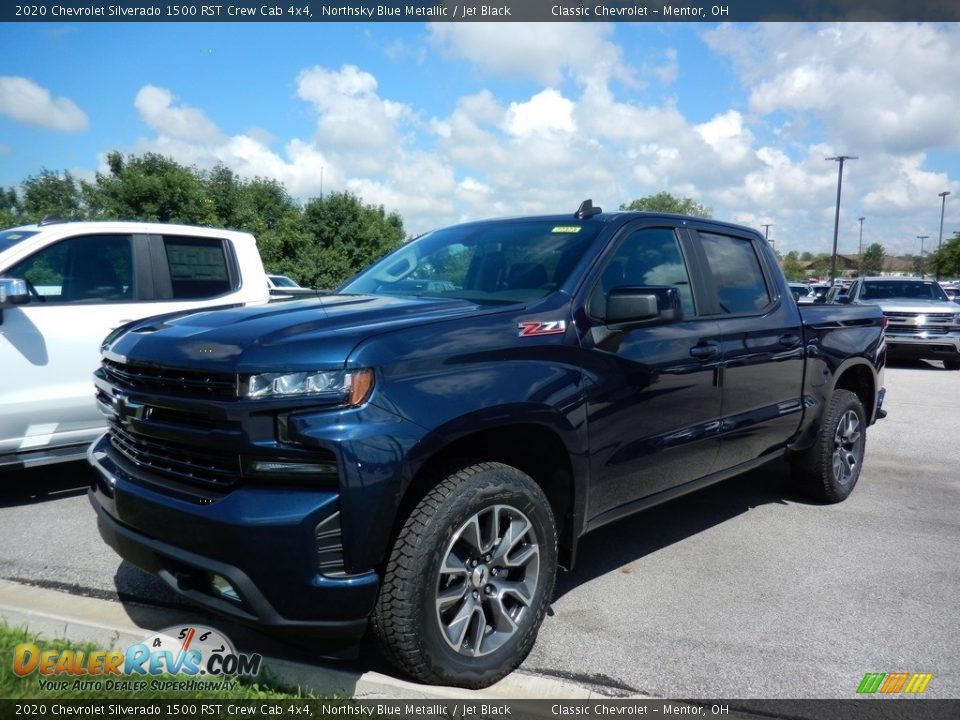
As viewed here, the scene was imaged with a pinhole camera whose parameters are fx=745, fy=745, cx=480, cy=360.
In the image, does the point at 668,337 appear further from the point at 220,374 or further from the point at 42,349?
the point at 42,349

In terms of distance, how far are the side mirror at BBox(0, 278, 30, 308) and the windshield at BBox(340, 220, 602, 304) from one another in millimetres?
2208

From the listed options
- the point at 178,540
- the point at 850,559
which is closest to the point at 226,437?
the point at 178,540

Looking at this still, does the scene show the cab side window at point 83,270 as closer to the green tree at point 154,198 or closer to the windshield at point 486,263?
the windshield at point 486,263

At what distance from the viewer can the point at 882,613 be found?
3707mm

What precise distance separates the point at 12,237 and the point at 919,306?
15.2 metres

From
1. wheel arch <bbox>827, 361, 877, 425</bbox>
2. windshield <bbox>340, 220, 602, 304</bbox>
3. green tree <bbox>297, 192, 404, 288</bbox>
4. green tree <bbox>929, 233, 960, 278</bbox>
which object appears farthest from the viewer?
green tree <bbox>929, 233, 960, 278</bbox>

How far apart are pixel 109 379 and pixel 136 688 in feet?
4.24

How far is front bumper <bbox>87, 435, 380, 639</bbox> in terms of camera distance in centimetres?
245

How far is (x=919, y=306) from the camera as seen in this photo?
14.7 meters

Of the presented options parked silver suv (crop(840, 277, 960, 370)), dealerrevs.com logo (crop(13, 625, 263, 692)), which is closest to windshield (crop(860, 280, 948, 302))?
parked silver suv (crop(840, 277, 960, 370))

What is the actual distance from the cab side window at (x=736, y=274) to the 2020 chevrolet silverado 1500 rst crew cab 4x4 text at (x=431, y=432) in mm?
219

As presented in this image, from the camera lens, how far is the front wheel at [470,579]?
262 centimetres

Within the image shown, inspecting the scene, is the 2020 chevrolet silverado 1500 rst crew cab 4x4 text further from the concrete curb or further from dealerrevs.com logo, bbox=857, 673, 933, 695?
dealerrevs.com logo, bbox=857, 673, 933, 695

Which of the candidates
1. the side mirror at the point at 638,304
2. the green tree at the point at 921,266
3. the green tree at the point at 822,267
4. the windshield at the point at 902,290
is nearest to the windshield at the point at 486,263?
the side mirror at the point at 638,304
